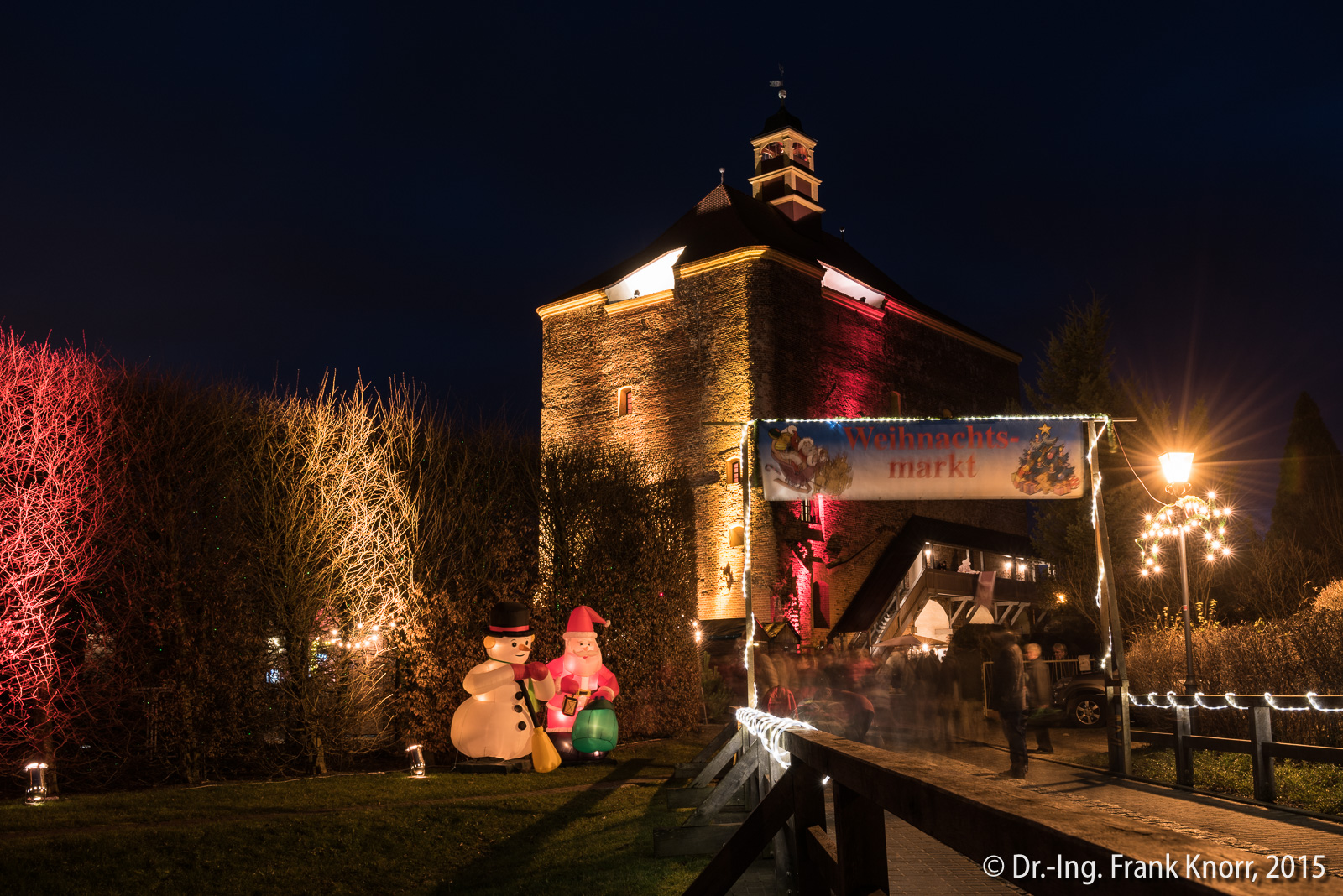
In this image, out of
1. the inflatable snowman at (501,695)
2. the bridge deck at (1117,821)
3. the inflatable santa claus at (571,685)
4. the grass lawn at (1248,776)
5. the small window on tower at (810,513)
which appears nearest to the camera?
the bridge deck at (1117,821)

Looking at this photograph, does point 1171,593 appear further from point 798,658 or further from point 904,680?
point 798,658

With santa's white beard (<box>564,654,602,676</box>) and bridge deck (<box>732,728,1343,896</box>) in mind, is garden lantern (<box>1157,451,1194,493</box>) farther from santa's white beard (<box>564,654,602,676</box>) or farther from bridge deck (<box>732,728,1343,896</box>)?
santa's white beard (<box>564,654,602,676</box>)

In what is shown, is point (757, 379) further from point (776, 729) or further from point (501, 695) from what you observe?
point (776, 729)

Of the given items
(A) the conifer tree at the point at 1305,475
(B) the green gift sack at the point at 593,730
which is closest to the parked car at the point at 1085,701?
(B) the green gift sack at the point at 593,730

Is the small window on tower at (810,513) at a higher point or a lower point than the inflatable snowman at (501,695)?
higher

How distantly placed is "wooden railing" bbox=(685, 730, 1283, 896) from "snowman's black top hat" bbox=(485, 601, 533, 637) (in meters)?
11.6

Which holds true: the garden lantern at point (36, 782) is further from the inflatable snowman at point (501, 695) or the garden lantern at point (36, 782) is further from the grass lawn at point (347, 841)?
the inflatable snowman at point (501, 695)

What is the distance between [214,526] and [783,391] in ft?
75.5

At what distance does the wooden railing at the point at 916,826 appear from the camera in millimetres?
1586

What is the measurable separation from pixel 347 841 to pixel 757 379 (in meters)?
26.4

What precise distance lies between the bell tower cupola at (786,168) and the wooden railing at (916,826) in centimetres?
4386

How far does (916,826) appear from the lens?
2.29 metres

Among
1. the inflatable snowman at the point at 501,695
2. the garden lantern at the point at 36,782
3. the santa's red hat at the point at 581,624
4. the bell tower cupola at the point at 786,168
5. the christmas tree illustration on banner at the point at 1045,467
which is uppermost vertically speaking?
the bell tower cupola at the point at 786,168

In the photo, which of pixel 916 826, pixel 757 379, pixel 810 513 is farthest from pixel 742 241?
pixel 916 826
